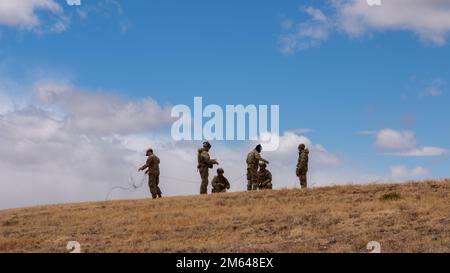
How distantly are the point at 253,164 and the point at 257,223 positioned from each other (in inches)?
331

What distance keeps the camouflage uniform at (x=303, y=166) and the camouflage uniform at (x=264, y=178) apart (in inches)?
63.0

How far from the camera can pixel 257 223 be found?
861 inches

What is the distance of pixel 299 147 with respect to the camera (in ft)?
97.3

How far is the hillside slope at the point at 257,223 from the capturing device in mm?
18406

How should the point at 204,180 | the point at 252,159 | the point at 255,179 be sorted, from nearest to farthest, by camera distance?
the point at 252,159
the point at 204,180
the point at 255,179

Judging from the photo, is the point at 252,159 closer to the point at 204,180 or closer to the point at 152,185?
the point at 204,180

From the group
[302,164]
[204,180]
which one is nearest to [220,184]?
[204,180]

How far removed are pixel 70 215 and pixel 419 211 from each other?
14056 mm

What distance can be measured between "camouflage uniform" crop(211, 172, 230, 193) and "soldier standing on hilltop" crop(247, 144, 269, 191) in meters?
1.20

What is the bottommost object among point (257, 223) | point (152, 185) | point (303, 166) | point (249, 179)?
point (257, 223)

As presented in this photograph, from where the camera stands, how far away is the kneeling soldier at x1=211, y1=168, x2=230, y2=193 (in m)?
31.0

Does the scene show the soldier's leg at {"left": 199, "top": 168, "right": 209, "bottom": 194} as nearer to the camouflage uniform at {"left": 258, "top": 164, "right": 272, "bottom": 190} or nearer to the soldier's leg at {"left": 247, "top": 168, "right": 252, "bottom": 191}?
the soldier's leg at {"left": 247, "top": 168, "right": 252, "bottom": 191}
